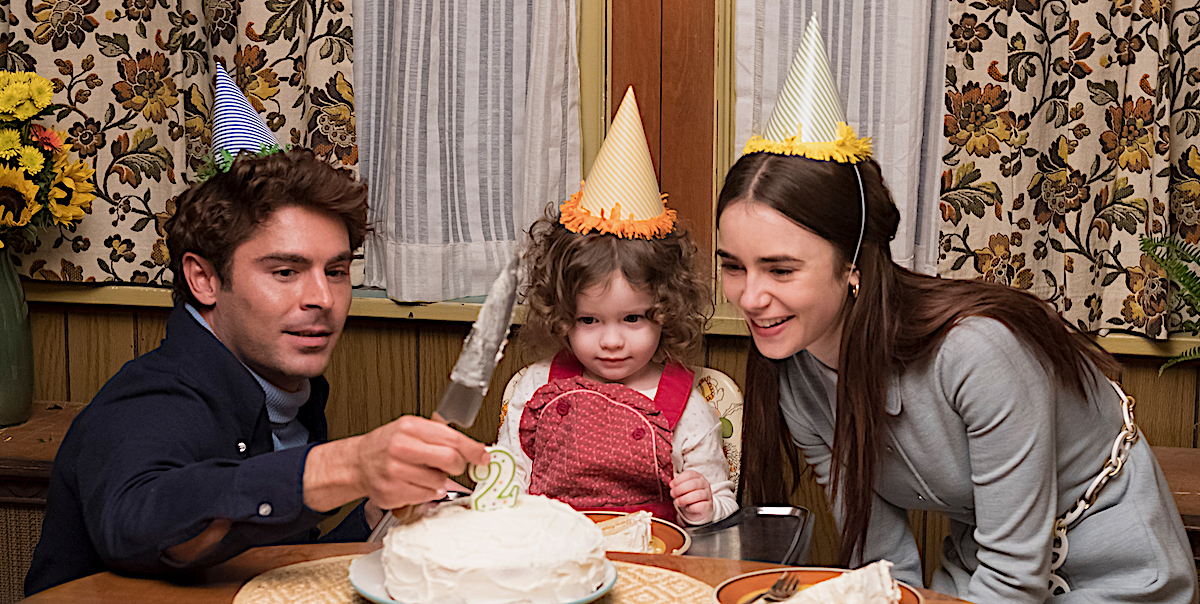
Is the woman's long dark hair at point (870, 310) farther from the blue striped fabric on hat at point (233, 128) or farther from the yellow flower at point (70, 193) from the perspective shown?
the yellow flower at point (70, 193)

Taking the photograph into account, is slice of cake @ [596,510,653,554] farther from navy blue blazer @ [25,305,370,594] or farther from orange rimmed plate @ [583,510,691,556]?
navy blue blazer @ [25,305,370,594]

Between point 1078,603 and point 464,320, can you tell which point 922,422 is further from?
point 464,320

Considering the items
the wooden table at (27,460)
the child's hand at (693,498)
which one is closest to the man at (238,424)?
the child's hand at (693,498)

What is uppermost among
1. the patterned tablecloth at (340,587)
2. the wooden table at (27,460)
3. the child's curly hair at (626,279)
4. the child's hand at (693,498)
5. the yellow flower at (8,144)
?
the yellow flower at (8,144)

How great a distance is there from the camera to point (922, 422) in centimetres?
159

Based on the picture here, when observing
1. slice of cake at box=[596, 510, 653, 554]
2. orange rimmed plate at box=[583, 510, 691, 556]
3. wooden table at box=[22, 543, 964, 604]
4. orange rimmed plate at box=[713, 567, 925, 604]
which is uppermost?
orange rimmed plate at box=[713, 567, 925, 604]

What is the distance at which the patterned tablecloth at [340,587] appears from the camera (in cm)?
113

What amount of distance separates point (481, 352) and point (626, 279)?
85 centimetres

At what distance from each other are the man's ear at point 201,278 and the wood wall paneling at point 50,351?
144 cm

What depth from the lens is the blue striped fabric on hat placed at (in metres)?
1.65

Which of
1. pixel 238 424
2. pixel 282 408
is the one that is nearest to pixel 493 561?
pixel 238 424

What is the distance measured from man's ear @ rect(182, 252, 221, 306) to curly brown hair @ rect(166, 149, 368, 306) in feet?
0.04

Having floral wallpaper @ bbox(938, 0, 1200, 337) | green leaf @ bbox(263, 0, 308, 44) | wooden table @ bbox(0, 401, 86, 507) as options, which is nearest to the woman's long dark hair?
floral wallpaper @ bbox(938, 0, 1200, 337)

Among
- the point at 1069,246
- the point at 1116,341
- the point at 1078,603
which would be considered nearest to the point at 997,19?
the point at 1069,246
